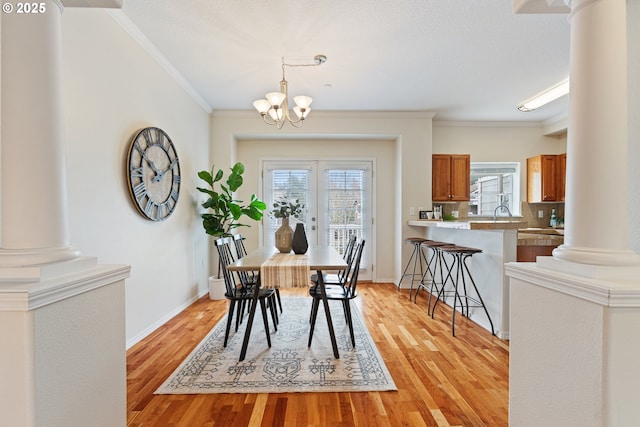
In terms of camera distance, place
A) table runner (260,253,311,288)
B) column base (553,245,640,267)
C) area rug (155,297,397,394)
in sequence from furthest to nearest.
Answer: table runner (260,253,311,288)
area rug (155,297,397,394)
column base (553,245,640,267)

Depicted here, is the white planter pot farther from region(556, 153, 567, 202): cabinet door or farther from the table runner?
region(556, 153, 567, 202): cabinet door

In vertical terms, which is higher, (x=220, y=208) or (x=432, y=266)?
(x=220, y=208)

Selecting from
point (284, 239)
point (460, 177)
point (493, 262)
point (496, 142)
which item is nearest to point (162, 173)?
point (284, 239)

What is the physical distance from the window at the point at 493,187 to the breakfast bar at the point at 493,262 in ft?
6.84

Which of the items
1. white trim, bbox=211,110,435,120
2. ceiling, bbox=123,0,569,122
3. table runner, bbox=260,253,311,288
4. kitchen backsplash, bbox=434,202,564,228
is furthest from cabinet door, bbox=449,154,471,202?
table runner, bbox=260,253,311,288

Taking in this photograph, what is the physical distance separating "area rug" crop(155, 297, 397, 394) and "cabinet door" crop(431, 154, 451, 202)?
2.86m

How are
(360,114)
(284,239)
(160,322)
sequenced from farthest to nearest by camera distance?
(360,114) < (160,322) < (284,239)

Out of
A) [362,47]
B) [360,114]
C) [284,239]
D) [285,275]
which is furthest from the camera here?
[360,114]

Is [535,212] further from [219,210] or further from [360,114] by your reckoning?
[219,210]

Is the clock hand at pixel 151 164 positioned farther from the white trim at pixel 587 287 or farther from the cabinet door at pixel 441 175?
the cabinet door at pixel 441 175

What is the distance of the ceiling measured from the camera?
7.68ft

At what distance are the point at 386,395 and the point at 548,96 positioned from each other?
404cm

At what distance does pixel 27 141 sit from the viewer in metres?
1.15

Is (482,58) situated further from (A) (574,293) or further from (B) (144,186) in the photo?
(B) (144,186)
